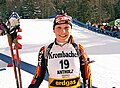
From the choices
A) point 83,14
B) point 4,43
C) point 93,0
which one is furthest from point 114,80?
point 93,0

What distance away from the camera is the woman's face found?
125 inches

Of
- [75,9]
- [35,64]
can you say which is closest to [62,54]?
[35,64]

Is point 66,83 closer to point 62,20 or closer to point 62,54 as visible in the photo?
point 62,54

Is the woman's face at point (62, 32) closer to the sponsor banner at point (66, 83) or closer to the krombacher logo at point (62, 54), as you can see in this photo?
the krombacher logo at point (62, 54)

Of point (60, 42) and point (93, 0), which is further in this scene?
point (93, 0)

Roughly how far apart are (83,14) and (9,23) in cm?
4440

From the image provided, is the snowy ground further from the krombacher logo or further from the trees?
the trees

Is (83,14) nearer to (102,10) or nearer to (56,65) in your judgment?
(102,10)

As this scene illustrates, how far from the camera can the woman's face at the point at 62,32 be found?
3176 millimetres

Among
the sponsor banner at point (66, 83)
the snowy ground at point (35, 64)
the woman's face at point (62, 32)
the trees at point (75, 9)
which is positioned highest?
the woman's face at point (62, 32)

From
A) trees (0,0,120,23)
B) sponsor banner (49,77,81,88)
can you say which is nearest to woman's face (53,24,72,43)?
sponsor banner (49,77,81,88)

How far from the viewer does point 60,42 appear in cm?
327

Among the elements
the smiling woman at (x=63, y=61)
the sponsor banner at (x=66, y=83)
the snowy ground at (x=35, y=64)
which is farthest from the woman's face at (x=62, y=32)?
the snowy ground at (x=35, y=64)

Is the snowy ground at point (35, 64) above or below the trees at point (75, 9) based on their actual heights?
above
